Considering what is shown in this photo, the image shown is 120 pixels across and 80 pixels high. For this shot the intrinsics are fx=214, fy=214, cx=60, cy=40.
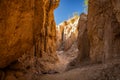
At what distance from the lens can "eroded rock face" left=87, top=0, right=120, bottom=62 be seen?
1427 cm

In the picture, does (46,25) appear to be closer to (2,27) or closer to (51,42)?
(51,42)

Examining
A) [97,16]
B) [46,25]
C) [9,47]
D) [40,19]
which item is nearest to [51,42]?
Answer: [46,25]

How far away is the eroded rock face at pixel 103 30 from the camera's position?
14273mm

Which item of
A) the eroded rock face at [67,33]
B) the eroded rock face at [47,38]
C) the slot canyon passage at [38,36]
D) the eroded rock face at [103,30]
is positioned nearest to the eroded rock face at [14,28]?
the slot canyon passage at [38,36]

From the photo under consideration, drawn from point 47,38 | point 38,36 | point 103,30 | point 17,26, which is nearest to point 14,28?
point 17,26

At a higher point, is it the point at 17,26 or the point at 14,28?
the point at 17,26

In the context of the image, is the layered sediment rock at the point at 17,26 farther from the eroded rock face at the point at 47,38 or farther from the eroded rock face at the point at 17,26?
the eroded rock face at the point at 47,38

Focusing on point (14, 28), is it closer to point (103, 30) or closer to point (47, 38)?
point (103, 30)

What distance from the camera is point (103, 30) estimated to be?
1573 cm

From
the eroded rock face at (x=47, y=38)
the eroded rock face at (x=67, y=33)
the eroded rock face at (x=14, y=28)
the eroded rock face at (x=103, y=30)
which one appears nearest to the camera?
the eroded rock face at (x=14, y=28)

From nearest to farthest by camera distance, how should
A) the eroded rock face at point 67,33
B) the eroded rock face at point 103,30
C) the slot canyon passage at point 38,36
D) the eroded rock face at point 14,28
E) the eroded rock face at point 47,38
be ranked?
1. the eroded rock face at point 14,28
2. the slot canyon passage at point 38,36
3. the eroded rock face at point 103,30
4. the eroded rock face at point 47,38
5. the eroded rock face at point 67,33

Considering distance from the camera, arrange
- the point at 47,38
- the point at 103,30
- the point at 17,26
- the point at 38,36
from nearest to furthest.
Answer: the point at 17,26, the point at 38,36, the point at 103,30, the point at 47,38

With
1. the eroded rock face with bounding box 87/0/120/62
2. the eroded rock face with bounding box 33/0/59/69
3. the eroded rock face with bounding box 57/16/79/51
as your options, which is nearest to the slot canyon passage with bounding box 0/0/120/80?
the eroded rock face with bounding box 87/0/120/62

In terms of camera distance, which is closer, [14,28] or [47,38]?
[14,28]
